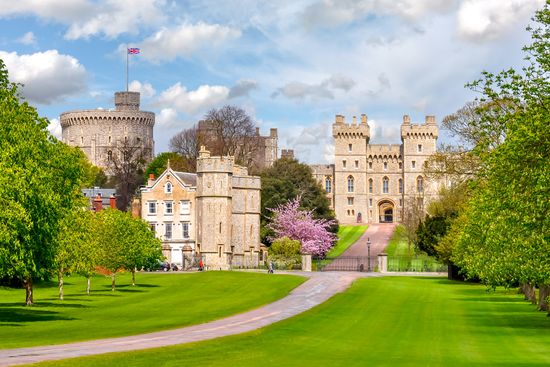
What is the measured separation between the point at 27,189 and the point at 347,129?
145 m

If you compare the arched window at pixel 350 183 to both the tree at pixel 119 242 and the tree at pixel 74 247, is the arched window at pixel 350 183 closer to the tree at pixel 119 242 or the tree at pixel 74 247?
the tree at pixel 119 242

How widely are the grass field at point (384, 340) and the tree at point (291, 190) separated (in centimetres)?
6471

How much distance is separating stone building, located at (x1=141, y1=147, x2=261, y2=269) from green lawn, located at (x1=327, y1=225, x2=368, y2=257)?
20.0 meters

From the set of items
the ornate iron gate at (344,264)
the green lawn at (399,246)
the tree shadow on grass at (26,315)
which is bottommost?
the tree shadow on grass at (26,315)

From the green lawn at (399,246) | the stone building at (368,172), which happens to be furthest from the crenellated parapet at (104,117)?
the green lawn at (399,246)

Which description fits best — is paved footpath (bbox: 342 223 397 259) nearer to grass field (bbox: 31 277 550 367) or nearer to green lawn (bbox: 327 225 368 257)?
green lawn (bbox: 327 225 368 257)

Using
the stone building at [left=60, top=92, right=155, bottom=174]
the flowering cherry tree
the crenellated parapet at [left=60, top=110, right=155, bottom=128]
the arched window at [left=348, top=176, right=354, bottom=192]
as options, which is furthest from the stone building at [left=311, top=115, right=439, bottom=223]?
the flowering cherry tree

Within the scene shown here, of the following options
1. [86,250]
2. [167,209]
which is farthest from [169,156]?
[86,250]

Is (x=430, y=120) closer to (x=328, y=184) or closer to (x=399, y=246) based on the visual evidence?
(x=328, y=184)

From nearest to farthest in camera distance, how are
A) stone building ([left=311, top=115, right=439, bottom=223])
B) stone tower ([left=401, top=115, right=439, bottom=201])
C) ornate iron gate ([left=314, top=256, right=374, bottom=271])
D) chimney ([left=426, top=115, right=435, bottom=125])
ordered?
ornate iron gate ([left=314, top=256, right=374, bottom=271]) < stone tower ([left=401, top=115, right=439, bottom=201]) < chimney ([left=426, top=115, right=435, bottom=125]) < stone building ([left=311, top=115, right=439, bottom=223])

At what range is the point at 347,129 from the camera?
Result: 182 metres

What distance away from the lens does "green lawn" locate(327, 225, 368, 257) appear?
13006cm

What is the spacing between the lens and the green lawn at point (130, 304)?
37.1 m

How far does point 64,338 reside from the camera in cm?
3347
